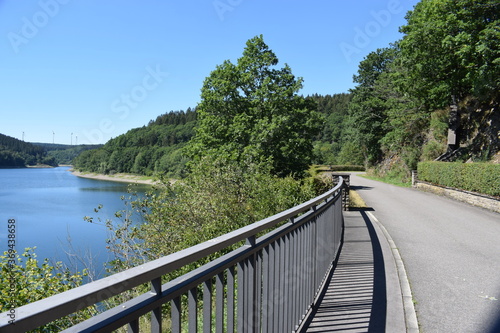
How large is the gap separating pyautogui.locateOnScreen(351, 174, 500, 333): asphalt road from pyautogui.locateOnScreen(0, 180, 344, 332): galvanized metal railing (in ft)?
4.85

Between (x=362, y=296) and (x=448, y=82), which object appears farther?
(x=448, y=82)

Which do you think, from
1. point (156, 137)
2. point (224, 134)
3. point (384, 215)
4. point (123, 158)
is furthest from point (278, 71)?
point (156, 137)

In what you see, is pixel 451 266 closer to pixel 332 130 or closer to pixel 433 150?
pixel 433 150

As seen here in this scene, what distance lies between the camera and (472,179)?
17.8 metres

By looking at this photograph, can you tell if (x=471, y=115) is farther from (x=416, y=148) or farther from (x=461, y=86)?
(x=416, y=148)

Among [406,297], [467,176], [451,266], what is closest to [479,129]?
[467,176]

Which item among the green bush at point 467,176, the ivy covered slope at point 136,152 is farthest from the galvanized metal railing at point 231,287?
the ivy covered slope at point 136,152

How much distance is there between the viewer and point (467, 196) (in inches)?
704

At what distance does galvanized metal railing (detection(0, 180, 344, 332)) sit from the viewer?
Answer: 1103mm

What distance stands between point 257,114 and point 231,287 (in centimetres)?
2851

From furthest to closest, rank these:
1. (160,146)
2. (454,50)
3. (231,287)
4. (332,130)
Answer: (332,130), (160,146), (454,50), (231,287)

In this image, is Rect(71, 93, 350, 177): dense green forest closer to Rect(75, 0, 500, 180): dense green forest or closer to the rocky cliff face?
Rect(75, 0, 500, 180): dense green forest

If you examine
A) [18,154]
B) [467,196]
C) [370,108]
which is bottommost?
[467,196]

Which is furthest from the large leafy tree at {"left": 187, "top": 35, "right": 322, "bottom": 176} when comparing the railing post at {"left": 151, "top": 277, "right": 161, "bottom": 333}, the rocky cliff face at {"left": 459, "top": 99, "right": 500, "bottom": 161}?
the railing post at {"left": 151, "top": 277, "right": 161, "bottom": 333}
